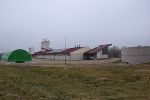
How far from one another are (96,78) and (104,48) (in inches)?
1655

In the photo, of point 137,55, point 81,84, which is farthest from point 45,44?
point 81,84

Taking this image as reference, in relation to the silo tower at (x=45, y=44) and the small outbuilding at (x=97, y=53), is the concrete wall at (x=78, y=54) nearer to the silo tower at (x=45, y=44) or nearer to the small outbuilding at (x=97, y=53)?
the small outbuilding at (x=97, y=53)

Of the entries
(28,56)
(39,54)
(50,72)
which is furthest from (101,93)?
(39,54)

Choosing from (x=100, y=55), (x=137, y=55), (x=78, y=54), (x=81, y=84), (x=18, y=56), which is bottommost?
(x=81, y=84)

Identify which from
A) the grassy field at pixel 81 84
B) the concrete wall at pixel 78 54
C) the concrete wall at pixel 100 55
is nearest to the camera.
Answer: the grassy field at pixel 81 84

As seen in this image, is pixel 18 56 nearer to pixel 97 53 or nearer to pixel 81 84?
pixel 97 53

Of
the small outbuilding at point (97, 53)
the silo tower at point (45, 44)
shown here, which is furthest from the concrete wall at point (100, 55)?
the silo tower at point (45, 44)

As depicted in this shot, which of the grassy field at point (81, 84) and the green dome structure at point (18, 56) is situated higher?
the green dome structure at point (18, 56)

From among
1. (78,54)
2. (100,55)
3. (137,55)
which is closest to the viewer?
(137,55)

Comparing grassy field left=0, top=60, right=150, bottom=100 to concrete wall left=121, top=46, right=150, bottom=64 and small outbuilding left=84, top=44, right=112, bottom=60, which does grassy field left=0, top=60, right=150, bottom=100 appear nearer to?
concrete wall left=121, top=46, right=150, bottom=64

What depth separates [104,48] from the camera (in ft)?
213

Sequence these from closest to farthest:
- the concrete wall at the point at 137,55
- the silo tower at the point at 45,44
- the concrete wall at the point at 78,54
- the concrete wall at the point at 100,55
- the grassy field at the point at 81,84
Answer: the grassy field at the point at 81,84, the concrete wall at the point at 137,55, the concrete wall at the point at 100,55, the concrete wall at the point at 78,54, the silo tower at the point at 45,44

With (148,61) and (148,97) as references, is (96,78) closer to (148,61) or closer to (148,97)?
(148,97)

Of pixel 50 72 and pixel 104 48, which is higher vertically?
pixel 104 48
